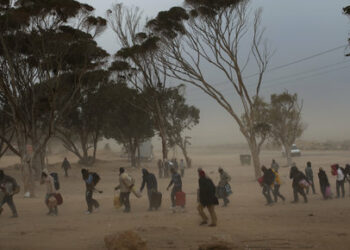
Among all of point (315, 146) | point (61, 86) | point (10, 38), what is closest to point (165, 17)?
point (61, 86)

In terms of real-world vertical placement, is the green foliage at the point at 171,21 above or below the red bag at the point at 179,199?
above

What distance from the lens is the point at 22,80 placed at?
71.0 ft

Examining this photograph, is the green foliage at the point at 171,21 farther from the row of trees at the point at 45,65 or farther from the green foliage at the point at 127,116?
the green foliage at the point at 127,116

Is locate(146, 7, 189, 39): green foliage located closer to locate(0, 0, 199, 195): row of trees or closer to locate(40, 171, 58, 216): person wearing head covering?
locate(0, 0, 199, 195): row of trees

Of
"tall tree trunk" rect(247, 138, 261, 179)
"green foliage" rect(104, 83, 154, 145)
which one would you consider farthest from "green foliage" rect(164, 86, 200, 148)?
"tall tree trunk" rect(247, 138, 261, 179)

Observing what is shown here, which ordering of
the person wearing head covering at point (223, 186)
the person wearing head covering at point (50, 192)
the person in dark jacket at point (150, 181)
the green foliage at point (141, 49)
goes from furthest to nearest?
the green foliage at point (141, 49) → the person wearing head covering at point (223, 186) → the person in dark jacket at point (150, 181) → the person wearing head covering at point (50, 192)

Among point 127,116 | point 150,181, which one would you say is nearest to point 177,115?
point 127,116

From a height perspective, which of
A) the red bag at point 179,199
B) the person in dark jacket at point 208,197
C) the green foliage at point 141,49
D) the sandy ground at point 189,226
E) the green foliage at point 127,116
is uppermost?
the green foliage at point 141,49

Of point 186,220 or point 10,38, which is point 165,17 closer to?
point 10,38

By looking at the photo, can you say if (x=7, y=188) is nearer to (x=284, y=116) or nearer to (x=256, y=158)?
(x=256, y=158)

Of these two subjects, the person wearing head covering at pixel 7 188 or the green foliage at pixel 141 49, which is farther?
the green foliage at pixel 141 49

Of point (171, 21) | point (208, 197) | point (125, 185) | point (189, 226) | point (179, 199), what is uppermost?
point (171, 21)

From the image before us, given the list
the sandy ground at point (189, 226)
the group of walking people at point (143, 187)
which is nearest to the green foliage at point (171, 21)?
the sandy ground at point (189, 226)

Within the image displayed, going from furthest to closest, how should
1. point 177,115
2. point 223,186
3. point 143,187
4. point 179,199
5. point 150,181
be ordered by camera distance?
point 177,115, point 223,186, point 150,181, point 143,187, point 179,199
